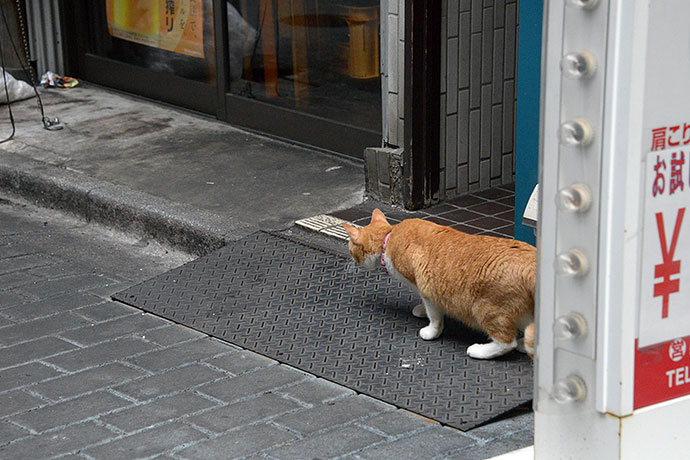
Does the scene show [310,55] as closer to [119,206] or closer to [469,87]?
[469,87]

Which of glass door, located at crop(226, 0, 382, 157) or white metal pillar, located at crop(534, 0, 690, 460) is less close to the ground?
white metal pillar, located at crop(534, 0, 690, 460)

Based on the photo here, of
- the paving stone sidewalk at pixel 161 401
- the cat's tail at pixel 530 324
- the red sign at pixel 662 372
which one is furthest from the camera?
the cat's tail at pixel 530 324

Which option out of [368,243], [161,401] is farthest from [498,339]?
[161,401]

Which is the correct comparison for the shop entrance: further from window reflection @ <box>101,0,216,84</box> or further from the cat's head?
the cat's head

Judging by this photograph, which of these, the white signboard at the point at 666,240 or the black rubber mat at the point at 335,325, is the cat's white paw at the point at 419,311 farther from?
the white signboard at the point at 666,240

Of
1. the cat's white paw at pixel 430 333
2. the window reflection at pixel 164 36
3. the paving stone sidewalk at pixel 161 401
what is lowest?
the paving stone sidewalk at pixel 161 401

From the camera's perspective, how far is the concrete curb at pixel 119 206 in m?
5.67

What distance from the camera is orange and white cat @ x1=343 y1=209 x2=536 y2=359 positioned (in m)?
3.95

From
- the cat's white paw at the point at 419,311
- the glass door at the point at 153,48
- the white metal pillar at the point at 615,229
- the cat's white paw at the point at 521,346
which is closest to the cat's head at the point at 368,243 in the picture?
the cat's white paw at the point at 419,311

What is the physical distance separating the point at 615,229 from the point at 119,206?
4.54 m

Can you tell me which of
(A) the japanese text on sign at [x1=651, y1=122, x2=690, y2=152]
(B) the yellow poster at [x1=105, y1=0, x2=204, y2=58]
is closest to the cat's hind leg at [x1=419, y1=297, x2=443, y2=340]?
(A) the japanese text on sign at [x1=651, y1=122, x2=690, y2=152]

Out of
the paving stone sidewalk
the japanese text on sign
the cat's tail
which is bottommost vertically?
the paving stone sidewalk

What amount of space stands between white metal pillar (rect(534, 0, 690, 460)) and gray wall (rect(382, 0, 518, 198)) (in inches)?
148

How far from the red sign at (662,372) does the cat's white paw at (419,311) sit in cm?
248
